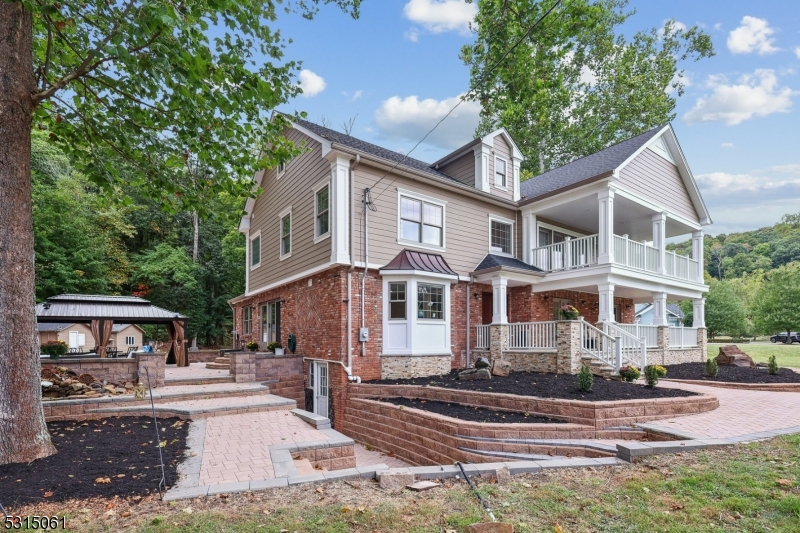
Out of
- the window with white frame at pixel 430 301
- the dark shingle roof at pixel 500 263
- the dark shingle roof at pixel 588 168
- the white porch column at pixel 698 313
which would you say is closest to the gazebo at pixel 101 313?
the window with white frame at pixel 430 301

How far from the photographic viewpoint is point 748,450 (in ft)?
16.5

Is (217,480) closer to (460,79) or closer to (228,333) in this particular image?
(460,79)

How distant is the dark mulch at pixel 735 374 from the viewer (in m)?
11.3

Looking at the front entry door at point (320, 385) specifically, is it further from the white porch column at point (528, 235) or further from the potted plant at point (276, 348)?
the white porch column at point (528, 235)

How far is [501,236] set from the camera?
48.5 feet

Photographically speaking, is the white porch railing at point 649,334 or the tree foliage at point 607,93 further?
the tree foliage at point 607,93

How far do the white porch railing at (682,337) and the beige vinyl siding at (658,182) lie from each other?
14.5 feet

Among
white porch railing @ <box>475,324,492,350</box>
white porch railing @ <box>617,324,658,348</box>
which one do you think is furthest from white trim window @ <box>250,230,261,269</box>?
white porch railing @ <box>617,324,658,348</box>

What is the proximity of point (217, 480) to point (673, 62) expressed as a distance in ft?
104

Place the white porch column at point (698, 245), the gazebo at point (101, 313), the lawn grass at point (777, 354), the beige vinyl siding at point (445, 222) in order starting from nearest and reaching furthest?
1. the gazebo at point (101, 313)
2. the beige vinyl siding at point (445, 222)
3. the white porch column at point (698, 245)
4. the lawn grass at point (777, 354)

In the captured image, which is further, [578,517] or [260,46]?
[260,46]

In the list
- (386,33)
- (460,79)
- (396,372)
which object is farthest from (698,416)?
(386,33)

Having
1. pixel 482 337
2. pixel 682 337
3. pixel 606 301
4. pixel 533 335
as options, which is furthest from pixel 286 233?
pixel 682 337

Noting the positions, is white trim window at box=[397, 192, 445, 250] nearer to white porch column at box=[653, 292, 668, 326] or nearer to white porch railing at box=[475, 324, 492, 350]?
white porch railing at box=[475, 324, 492, 350]
